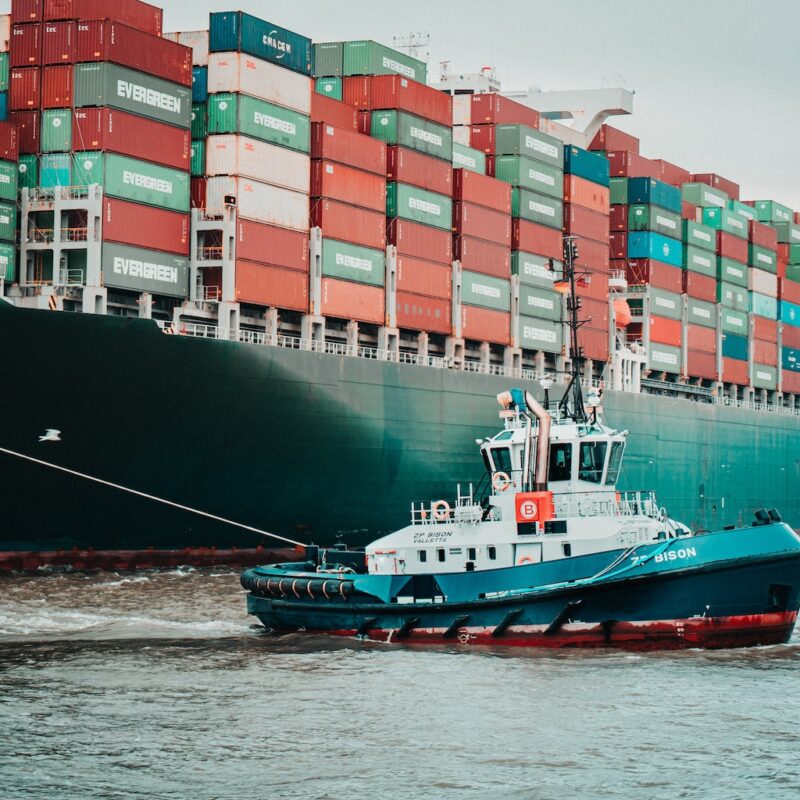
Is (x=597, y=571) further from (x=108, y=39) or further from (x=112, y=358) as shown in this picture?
(x=108, y=39)

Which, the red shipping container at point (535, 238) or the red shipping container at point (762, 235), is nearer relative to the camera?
the red shipping container at point (535, 238)

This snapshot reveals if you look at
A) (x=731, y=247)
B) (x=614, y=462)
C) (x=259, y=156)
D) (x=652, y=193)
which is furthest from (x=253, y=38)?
(x=731, y=247)

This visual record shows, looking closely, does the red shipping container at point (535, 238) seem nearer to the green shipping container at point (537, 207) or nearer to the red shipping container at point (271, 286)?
the green shipping container at point (537, 207)

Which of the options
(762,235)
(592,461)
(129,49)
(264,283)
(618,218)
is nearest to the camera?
(592,461)

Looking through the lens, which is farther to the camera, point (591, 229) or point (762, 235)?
point (762, 235)

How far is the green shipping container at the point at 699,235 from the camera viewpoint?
55000mm

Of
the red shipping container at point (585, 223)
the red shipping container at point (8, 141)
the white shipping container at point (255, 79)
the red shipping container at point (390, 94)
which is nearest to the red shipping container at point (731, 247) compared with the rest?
the red shipping container at point (585, 223)

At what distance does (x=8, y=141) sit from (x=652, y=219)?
93.9ft

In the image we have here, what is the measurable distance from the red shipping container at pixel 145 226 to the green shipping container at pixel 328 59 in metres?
9.62

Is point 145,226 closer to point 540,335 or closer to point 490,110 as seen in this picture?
point 490,110

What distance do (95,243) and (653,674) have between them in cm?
1761

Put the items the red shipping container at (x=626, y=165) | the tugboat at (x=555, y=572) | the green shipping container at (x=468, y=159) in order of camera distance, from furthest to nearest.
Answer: the red shipping container at (x=626, y=165) < the green shipping container at (x=468, y=159) < the tugboat at (x=555, y=572)

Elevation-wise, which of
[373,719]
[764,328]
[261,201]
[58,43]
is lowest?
[373,719]

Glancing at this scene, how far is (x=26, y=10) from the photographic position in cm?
3256
